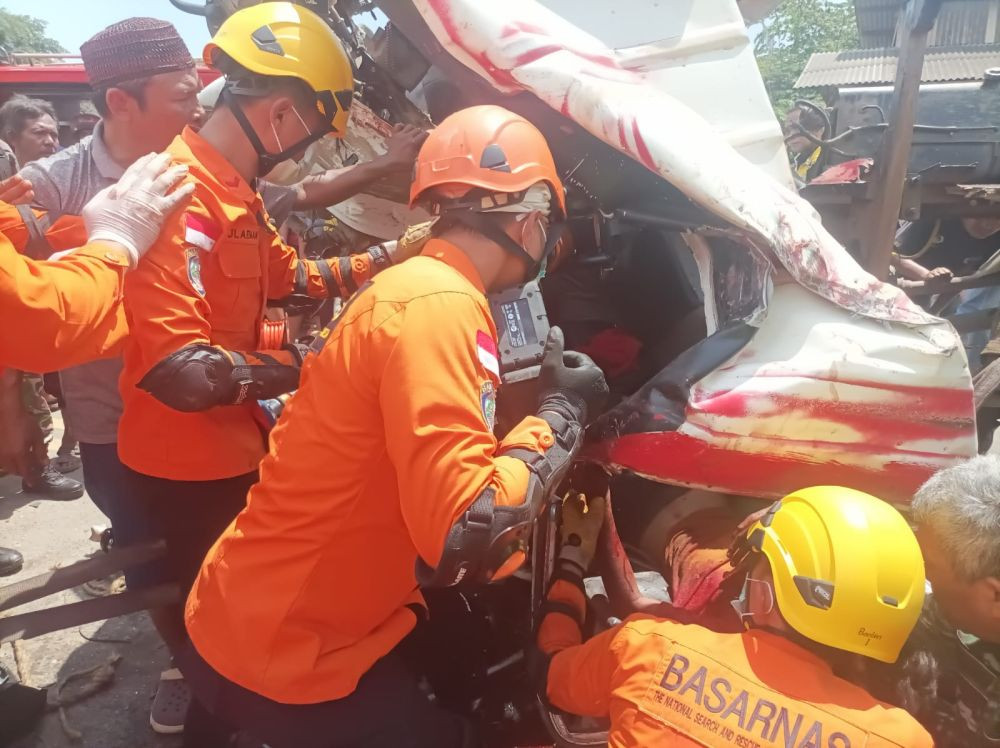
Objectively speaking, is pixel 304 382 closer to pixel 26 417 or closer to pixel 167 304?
pixel 167 304

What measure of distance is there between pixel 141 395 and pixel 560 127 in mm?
1548

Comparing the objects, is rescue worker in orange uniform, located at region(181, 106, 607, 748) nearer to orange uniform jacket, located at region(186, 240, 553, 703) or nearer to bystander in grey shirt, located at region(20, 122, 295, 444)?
orange uniform jacket, located at region(186, 240, 553, 703)

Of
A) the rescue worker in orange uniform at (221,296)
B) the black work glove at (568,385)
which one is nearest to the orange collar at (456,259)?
the black work glove at (568,385)

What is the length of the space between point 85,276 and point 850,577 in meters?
1.78

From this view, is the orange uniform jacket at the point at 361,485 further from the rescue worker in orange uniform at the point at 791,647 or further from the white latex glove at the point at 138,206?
the white latex glove at the point at 138,206

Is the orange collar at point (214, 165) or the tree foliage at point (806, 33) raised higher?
the orange collar at point (214, 165)

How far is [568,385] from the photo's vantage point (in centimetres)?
179

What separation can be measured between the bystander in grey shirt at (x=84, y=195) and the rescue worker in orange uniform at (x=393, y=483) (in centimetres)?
115

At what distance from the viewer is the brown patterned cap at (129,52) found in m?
2.39

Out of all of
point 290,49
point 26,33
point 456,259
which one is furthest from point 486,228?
point 26,33

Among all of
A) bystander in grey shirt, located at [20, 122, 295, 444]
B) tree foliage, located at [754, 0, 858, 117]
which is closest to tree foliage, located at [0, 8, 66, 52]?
tree foliage, located at [754, 0, 858, 117]

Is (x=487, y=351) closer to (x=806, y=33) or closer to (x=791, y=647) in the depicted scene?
(x=791, y=647)

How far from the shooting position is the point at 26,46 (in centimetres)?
3769

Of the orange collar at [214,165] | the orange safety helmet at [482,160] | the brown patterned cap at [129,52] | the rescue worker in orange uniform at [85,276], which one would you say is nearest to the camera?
the rescue worker in orange uniform at [85,276]
